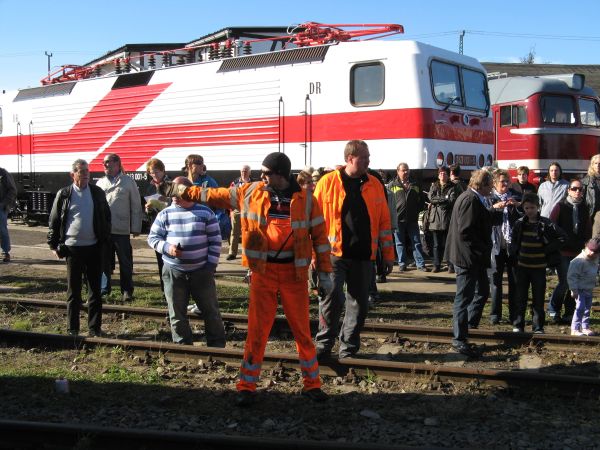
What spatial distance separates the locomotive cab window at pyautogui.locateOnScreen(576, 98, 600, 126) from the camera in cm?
1782

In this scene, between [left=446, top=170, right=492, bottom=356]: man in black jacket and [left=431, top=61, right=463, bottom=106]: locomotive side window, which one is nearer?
[left=446, top=170, right=492, bottom=356]: man in black jacket

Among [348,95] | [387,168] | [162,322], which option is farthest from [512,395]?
[348,95]

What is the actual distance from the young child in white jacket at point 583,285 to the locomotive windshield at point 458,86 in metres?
5.87

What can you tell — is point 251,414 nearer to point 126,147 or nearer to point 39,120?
point 126,147

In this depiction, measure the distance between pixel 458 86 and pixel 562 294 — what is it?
639 centimetres

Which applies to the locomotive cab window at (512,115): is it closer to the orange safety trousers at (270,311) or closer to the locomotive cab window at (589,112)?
the locomotive cab window at (589,112)

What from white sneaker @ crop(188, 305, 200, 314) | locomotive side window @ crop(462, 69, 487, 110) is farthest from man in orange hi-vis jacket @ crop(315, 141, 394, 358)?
locomotive side window @ crop(462, 69, 487, 110)

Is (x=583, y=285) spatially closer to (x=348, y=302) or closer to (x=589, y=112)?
(x=348, y=302)

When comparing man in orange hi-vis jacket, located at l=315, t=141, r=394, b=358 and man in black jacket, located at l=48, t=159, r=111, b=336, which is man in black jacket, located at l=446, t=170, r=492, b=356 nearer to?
man in orange hi-vis jacket, located at l=315, t=141, r=394, b=358

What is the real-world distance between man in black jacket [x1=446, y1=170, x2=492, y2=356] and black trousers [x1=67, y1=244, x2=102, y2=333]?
12.4ft

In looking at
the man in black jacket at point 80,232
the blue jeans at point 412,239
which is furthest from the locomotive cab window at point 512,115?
the man in black jacket at point 80,232

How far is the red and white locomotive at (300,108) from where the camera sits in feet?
41.7

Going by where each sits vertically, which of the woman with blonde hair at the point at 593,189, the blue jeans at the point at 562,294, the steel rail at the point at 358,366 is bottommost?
the steel rail at the point at 358,366

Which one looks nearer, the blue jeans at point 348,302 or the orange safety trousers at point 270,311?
the orange safety trousers at point 270,311
